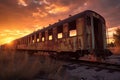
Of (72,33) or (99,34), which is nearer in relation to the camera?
(72,33)

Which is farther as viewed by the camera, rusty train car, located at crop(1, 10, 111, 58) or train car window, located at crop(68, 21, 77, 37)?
train car window, located at crop(68, 21, 77, 37)

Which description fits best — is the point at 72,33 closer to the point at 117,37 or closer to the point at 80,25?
the point at 80,25

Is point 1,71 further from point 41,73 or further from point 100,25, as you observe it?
point 100,25

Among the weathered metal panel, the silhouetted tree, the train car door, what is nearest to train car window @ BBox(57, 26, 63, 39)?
the weathered metal panel

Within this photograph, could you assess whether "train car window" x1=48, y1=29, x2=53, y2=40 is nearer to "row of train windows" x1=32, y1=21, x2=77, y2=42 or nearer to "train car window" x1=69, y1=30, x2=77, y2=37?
"row of train windows" x1=32, y1=21, x2=77, y2=42

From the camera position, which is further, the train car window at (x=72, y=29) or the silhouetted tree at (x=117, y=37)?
the silhouetted tree at (x=117, y=37)

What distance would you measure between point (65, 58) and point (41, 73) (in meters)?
5.87

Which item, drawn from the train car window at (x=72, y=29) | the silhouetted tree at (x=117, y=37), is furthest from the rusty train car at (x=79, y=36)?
the silhouetted tree at (x=117, y=37)

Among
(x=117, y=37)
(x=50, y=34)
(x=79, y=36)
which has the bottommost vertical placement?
(x=79, y=36)

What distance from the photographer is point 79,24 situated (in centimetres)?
1038

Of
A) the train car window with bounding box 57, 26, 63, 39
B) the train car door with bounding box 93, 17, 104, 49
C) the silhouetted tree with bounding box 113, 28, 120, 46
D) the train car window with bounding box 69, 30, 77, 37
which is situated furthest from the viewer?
the silhouetted tree with bounding box 113, 28, 120, 46

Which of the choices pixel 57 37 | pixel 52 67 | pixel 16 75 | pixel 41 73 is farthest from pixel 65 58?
pixel 16 75

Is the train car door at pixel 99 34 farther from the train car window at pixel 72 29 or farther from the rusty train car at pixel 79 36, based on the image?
the train car window at pixel 72 29

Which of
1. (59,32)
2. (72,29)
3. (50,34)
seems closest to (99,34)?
(72,29)
